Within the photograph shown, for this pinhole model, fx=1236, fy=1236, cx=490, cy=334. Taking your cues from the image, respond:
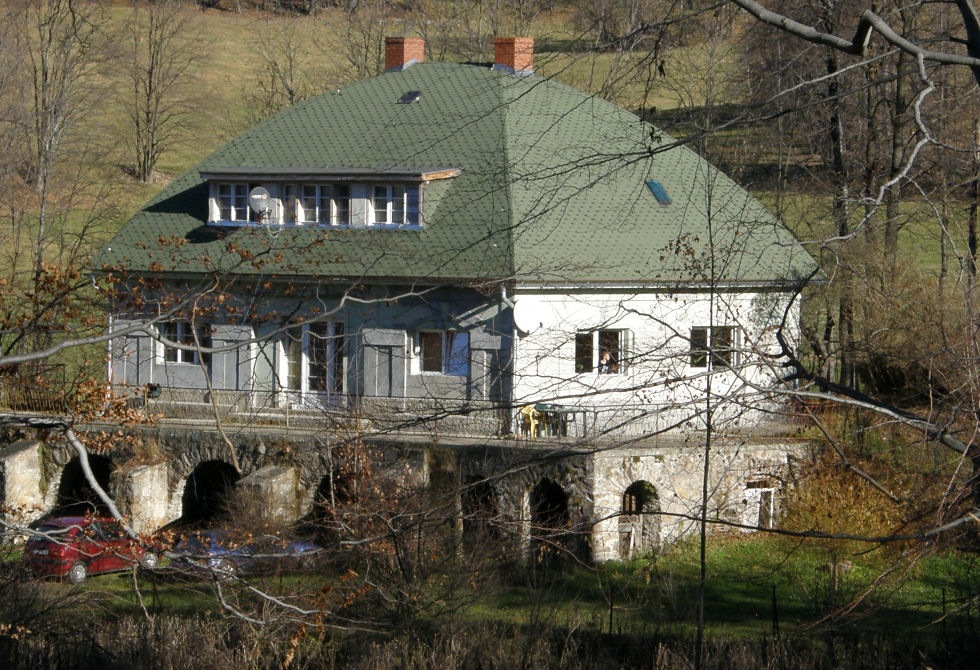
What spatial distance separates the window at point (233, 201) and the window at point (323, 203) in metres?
1.10

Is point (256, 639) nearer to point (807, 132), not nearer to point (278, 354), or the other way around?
point (807, 132)

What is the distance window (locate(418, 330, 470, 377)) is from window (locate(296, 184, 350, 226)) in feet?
10.2

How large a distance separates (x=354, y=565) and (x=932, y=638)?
7494 millimetres

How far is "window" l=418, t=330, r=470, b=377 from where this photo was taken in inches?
941

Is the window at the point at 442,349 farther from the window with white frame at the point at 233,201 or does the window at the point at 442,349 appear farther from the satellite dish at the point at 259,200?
the window with white frame at the point at 233,201

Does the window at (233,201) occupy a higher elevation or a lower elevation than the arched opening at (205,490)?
higher

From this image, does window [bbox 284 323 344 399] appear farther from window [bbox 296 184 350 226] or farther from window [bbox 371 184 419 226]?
window [bbox 371 184 419 226]

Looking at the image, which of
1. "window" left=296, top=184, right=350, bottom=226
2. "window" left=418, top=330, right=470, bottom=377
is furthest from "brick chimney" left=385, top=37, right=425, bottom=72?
"window" left=418, top=330, right=470, bottom=377

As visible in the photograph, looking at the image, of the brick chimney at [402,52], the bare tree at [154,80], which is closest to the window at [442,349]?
the brick chimney at [402,52]

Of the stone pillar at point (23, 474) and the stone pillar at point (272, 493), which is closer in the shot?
the stone pillar at point (272, 493)

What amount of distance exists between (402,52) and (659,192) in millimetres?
7698

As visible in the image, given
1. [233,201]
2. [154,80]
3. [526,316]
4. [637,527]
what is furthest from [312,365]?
[154,80]

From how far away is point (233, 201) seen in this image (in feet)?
87.1

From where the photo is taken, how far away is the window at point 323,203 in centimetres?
2581
